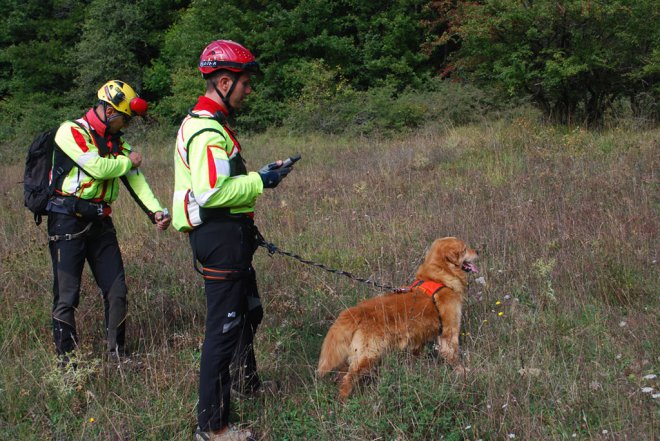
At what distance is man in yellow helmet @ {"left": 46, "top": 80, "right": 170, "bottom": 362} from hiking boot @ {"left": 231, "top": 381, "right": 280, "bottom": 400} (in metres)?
1.28

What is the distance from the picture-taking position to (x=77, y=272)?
14.5 ft

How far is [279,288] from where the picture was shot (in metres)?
5.79

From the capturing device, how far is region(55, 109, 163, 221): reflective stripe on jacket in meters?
4.32

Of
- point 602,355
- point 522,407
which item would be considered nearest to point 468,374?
point 522,407

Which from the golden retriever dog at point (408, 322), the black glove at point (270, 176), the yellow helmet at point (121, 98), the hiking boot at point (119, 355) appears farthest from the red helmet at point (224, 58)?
the hiking boot at point (119, 355)

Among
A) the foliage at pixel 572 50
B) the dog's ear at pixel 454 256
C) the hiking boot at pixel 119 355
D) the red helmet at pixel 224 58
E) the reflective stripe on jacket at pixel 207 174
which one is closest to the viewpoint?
the reflective stripe on jacket at pixel 207 174

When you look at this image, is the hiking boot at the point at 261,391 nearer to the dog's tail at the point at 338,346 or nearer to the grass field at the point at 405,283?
the grass field at the point at 405,283

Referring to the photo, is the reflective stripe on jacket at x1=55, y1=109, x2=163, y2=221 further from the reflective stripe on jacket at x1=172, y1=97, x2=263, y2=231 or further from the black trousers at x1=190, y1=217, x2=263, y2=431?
the black trousers at x1=190, y1=217, x2=263, y2=431

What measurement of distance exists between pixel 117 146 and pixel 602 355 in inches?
152

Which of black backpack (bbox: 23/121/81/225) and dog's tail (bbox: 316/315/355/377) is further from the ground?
black backpack (bbox: 23/121/81/225)

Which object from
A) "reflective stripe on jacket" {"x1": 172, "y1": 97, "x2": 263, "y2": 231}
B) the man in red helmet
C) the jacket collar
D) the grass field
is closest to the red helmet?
the man in red helmet

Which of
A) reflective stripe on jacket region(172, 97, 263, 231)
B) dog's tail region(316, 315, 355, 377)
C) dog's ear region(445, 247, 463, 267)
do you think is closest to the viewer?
reflective stripe on jacket region(172, 97, 263, 231)

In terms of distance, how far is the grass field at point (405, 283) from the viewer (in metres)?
3.50

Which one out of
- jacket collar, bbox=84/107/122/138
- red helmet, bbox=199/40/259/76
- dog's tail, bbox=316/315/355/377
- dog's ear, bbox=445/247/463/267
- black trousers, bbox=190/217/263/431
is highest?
red helmet, bbox=199/40/259/76
